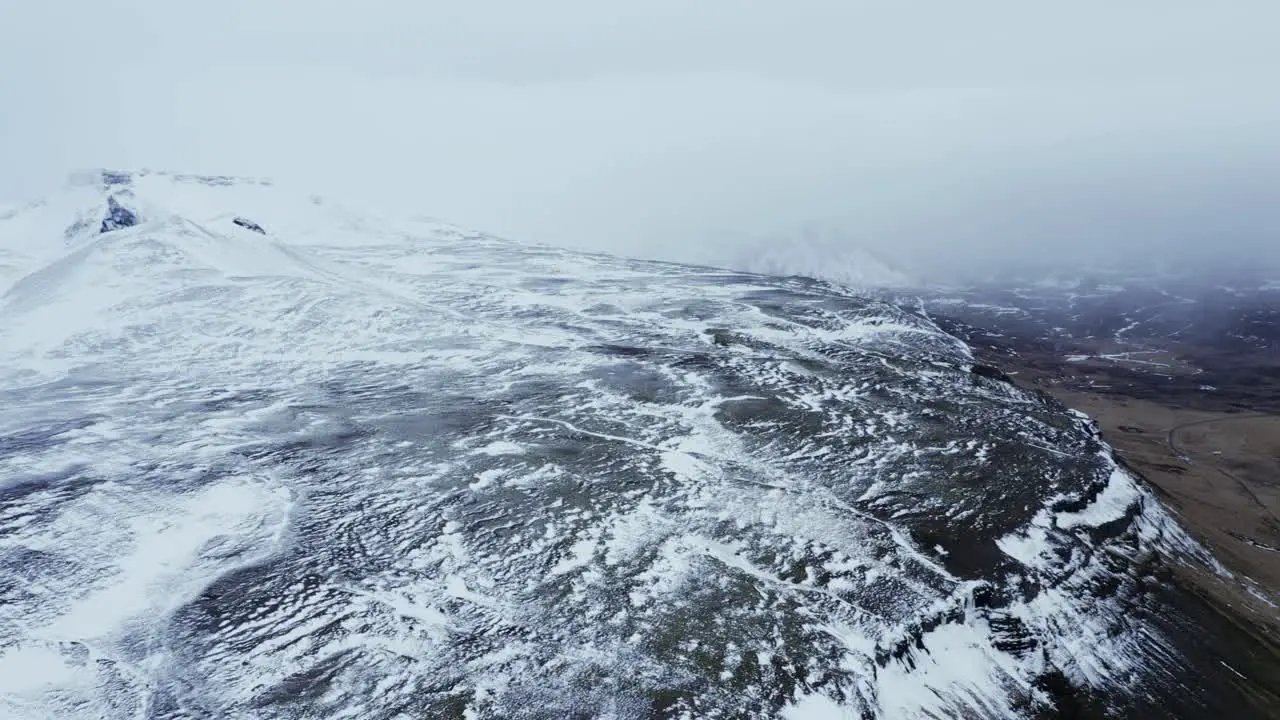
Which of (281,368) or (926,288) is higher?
(281,368)

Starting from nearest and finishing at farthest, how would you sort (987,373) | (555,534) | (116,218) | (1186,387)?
1. (555,534)
2. (987,373)
3. (1186,387)
4. (116,218)

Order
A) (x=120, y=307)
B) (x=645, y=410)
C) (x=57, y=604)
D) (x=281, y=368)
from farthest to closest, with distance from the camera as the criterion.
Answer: (x=120, y=307)
(x=281, y=368)
(x=645, y=410)
(x=57, y=604)

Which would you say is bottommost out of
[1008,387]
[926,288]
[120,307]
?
[926,288]

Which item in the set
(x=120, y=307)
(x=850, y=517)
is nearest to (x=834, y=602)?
(x=850, y=517)

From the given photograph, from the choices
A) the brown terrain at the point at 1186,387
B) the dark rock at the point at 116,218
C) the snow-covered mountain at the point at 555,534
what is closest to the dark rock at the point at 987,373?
the snow-covered mountain at the point at 555,534

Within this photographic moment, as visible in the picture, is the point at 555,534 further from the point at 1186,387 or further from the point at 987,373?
the point at 1186,387

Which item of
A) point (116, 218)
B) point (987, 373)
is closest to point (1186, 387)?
point (987, 373)

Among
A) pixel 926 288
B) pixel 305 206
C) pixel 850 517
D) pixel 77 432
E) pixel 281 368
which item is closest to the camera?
pixel 850 517

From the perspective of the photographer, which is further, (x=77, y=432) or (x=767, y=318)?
(x=767, y=318)

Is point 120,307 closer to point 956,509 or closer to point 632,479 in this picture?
point 632,479

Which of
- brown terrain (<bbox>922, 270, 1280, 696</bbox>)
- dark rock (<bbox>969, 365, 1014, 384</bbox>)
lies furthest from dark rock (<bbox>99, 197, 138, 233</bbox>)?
brown terrain (<bbox>922, 270, 1280, 696</bbox>)
